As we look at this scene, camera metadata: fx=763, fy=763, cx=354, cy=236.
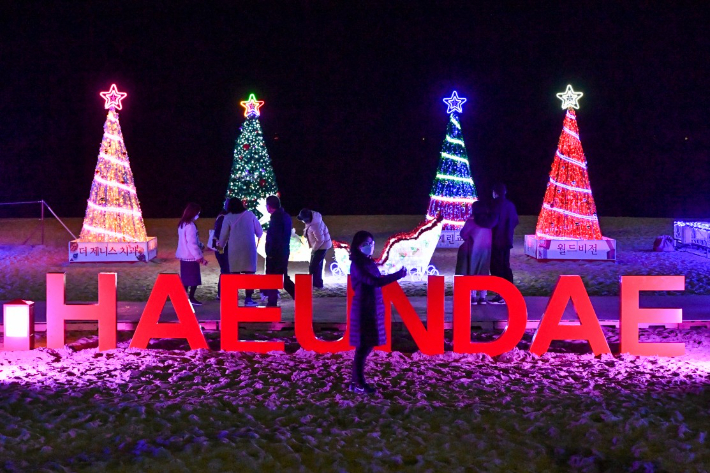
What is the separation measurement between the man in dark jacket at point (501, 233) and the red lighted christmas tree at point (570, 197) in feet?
19.9

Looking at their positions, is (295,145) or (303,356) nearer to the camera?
(303,356)

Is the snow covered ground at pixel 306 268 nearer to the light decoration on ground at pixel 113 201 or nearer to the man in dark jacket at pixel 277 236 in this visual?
the light decoration on ground at pixel 113 201

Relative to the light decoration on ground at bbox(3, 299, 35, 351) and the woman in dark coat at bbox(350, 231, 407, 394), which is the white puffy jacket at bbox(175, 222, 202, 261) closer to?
the light decoration on ground at bbox(3, 299, 35, 351)

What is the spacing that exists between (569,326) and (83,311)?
503 cm

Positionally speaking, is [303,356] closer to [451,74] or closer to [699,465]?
[699,465]

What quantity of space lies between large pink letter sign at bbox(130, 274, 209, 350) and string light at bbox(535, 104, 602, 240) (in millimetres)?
10111

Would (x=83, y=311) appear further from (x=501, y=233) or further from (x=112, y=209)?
(x=112, y=209)

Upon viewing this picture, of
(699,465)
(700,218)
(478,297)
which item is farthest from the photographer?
(700,218)

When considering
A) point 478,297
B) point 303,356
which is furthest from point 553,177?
point 303,356

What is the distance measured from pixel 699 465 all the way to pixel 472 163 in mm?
24529

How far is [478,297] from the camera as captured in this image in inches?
406

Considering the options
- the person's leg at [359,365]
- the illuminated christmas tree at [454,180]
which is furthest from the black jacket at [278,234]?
the illuminated christmas tree at [454,180]

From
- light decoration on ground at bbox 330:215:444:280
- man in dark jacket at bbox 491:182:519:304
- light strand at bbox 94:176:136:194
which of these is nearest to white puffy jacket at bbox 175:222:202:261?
light decoration on ground at bbox 330:215:444:280

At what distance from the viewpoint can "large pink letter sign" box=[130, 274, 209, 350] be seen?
784 cm
